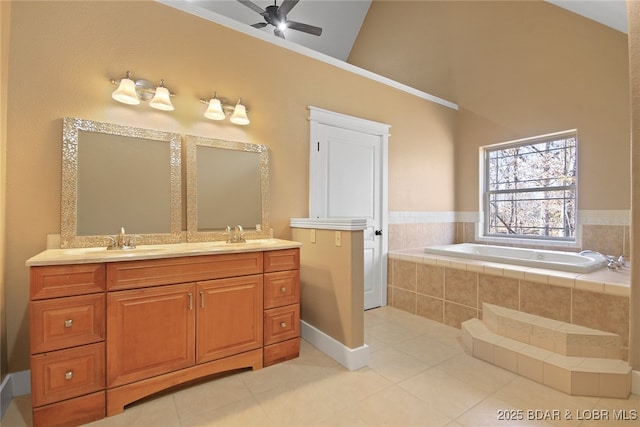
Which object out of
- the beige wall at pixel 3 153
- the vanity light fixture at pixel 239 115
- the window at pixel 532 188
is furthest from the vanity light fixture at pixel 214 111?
the window at pixel 532 188

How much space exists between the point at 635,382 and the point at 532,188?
2.50 metres

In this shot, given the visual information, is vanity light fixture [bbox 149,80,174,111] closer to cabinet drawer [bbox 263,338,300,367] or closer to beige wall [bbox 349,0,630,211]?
cabinet drawer [bbox 263,338,300,367]

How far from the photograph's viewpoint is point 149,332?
168 centimetres

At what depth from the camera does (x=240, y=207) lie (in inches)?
98.3

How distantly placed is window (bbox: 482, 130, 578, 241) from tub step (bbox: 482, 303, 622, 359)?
1823mm

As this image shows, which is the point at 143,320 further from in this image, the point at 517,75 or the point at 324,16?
the point at 324,16

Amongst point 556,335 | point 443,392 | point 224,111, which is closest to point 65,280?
point 224,111

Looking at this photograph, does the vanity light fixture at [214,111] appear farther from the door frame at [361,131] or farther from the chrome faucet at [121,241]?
the chrome faucet at [121,241]

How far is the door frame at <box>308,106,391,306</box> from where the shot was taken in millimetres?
2895

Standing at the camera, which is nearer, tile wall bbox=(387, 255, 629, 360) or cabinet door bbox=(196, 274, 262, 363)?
cabinet door bbox=(196, 274, 262, 363)

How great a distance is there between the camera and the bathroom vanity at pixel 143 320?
1455 millimetres

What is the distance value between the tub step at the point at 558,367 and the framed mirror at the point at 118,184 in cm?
252

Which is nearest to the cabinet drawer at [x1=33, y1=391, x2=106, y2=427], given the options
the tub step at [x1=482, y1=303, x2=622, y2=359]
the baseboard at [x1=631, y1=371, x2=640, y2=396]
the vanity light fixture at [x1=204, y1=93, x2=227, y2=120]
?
the vanity light fixture at [x1=204, y1=93, x2=227, y2=120]

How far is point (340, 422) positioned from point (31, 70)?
2.76 meters
